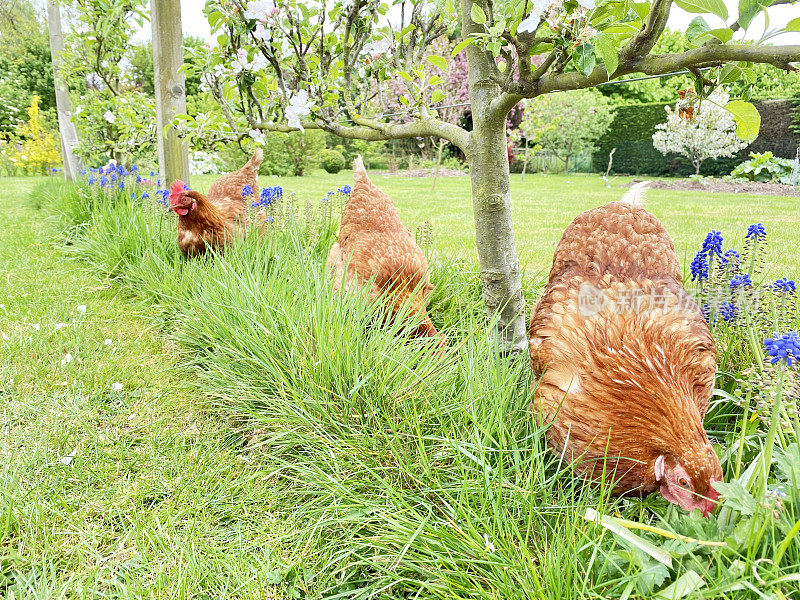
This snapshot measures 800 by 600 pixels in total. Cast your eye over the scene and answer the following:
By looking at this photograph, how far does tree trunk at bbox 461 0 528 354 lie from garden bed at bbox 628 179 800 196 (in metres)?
10.9

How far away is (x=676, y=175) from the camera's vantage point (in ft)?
62.0

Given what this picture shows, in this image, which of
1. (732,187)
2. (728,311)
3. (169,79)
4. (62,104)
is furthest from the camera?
(732,187)

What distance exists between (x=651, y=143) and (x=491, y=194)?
20222 mm

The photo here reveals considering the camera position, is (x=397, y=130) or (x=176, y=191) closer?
(x=397, y=130)

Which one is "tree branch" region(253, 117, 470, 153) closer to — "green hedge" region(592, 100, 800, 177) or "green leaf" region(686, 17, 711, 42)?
"green leaf" region(686, 17, 711, 42)

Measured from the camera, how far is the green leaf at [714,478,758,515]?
1175 millimetres

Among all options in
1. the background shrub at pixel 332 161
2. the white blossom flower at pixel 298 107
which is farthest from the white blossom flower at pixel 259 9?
the background shrub at pixel 332 161

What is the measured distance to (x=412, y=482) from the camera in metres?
1.70

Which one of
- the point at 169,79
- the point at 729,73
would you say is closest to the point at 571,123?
the point at 169,79

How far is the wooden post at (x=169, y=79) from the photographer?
12.5 feet

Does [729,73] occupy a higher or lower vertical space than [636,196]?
higher

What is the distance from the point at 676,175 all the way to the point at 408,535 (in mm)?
21159

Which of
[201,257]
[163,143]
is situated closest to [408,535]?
[201,257]

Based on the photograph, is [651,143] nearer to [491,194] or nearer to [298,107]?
[298,107]
